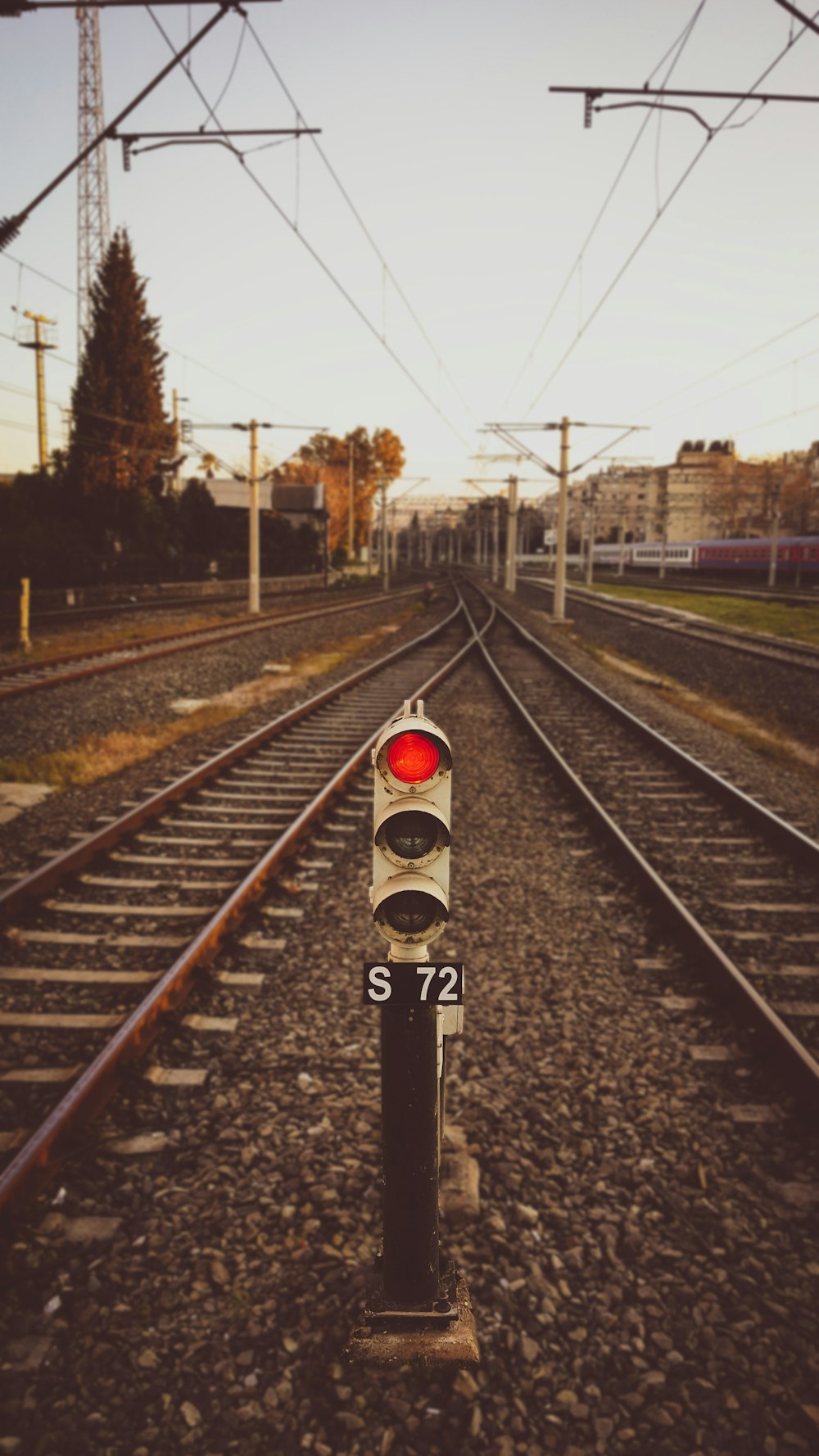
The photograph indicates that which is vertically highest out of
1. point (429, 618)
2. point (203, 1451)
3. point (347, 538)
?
point (347, 538)

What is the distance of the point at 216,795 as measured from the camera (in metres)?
8.11

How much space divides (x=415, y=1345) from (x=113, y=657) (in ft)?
52.0

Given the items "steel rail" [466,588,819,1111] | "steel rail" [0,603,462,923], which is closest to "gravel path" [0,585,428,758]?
"steel rail" [0,603,462,923]

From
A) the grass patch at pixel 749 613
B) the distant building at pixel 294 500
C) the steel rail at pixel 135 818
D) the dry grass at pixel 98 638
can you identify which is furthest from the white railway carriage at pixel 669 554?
the steel rail at pixel 135 818

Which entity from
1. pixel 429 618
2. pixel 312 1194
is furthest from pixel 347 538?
pixel 312 1194

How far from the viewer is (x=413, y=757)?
7.16 ft

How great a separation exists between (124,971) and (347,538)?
251 ft

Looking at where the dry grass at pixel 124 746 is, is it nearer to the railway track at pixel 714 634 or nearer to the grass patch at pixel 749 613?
the railway track at pixel 714 634

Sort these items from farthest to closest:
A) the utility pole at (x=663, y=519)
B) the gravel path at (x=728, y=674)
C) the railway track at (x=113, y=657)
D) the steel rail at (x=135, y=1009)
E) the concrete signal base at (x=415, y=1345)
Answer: the utility pole at (x=663, y=519), the gravel path at (x=728, y=674), the railway track at (x=113, y=657), the steel rail at (x=135, y=1009), the concrete signal base at (x=415, y=1345)

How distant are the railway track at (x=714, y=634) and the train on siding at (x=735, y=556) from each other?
20.6 m

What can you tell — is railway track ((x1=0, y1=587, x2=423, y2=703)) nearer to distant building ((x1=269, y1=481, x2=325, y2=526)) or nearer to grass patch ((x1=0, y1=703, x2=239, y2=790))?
grass patch ((x1=0, y1=703, x2=239, y2=790))

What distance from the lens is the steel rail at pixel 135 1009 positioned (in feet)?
10.0

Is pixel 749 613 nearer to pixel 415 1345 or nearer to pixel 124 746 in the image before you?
pixel 124 746

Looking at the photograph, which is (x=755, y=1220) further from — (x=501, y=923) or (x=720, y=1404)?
(x=501, y=923)
